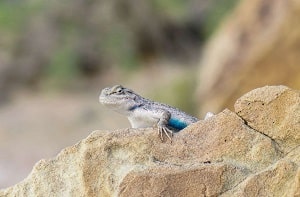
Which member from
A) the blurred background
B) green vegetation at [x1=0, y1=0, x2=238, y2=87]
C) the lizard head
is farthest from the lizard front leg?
green vegetation at [x1=0, y1=0, x2=238, y2=87]

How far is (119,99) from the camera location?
8156 millimetres

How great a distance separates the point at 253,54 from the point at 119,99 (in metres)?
9.26

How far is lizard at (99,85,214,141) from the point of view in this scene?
314 inches

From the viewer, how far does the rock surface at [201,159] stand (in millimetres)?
6707

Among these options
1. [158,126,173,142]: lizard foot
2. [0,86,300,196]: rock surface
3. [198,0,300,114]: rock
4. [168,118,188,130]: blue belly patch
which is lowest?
[0,86,300,196]: rock surface

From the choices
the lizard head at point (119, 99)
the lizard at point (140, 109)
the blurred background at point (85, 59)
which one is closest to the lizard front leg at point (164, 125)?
the lizard at point (140, 109)

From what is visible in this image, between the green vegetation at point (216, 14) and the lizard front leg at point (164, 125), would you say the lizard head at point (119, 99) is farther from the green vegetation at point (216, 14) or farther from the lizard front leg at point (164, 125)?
the green vegetation at point (216, 14)

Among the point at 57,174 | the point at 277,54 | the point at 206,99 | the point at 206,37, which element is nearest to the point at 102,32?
the point at 206,37

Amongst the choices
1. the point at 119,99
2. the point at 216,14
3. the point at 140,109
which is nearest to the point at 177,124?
the point at 140,109

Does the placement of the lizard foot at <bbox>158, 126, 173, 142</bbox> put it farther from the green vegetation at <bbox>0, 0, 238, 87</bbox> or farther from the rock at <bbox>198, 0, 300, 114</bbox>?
the green vegetation at <bbox>0, 0, 238, 87</bbox>

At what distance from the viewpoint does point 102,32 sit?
3127cm

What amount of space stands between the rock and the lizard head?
826 centimetres

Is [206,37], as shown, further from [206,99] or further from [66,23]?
[206,99]

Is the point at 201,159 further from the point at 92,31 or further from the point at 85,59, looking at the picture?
the point at 92,31
